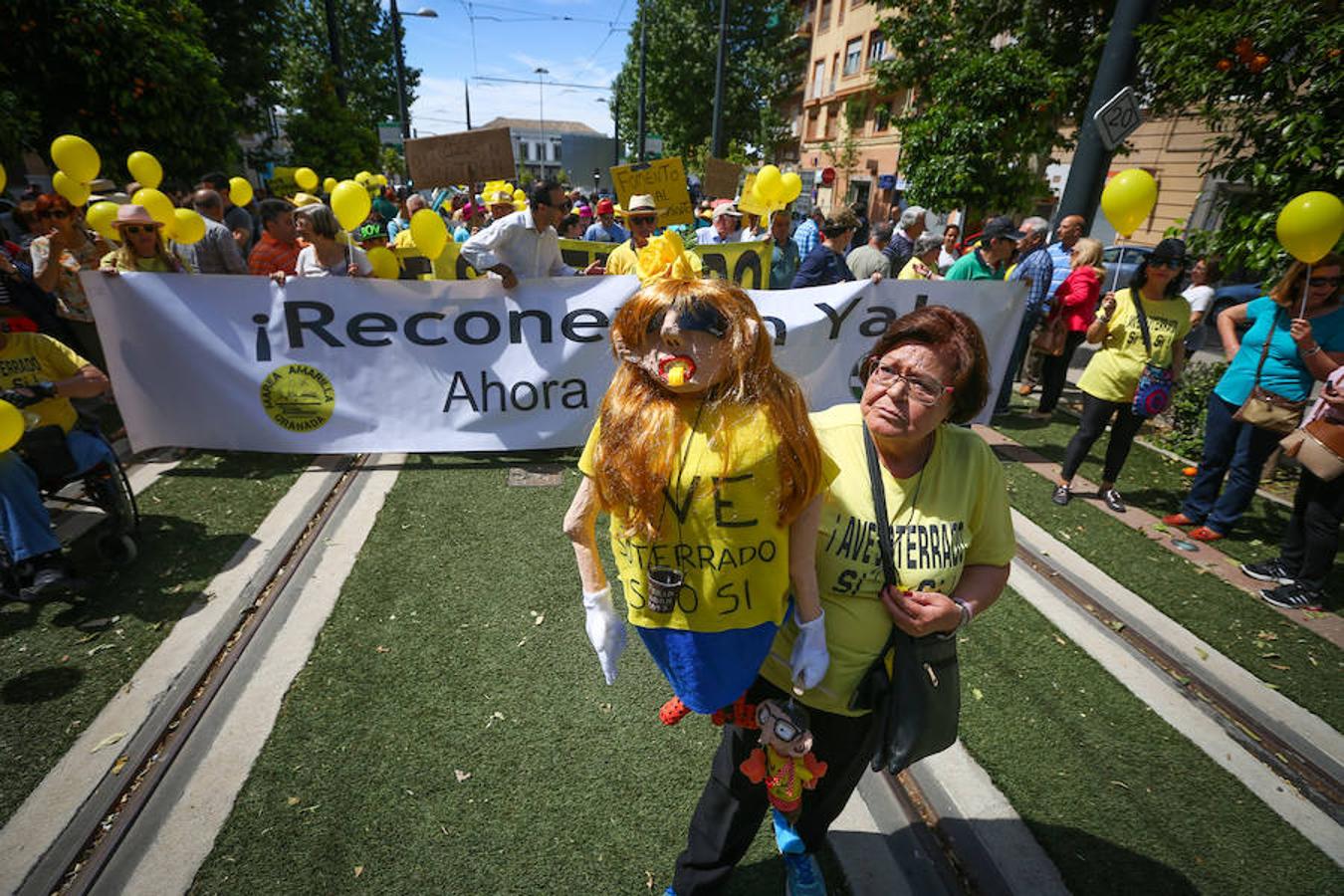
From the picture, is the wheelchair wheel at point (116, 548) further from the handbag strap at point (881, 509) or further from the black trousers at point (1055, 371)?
the black trousers at point (1055, 371)

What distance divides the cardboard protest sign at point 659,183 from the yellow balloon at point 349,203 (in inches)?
123

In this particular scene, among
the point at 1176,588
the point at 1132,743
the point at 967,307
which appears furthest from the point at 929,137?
the point at 1132,743

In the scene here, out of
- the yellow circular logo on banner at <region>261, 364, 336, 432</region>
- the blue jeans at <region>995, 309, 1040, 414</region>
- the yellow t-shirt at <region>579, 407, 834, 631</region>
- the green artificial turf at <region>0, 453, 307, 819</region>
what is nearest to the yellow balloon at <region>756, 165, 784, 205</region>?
the blue jeans at <region>995, 309, 1040, 414</region>

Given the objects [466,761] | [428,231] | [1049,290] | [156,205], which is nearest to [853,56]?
[1049,290]

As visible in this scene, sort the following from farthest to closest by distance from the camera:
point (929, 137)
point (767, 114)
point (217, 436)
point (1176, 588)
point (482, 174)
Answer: point (767, 114) → point (929, 137) → point (482, 174) → point (217, 436) → point (1176, 588)

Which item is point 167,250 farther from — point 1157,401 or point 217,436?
point 1157,401

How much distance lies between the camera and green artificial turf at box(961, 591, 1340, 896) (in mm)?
2238

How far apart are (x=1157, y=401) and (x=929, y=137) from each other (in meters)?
5.52

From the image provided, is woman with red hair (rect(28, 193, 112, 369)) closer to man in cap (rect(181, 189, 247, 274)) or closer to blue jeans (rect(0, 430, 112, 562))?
man in cap (rect(181, 189, 247, 274))

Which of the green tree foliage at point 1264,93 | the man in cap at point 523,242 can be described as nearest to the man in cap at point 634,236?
the man in cap at point 523,242

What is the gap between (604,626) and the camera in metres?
1.68

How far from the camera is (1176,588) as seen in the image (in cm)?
397

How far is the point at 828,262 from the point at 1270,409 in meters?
3.14

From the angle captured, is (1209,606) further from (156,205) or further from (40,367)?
(156,205)
